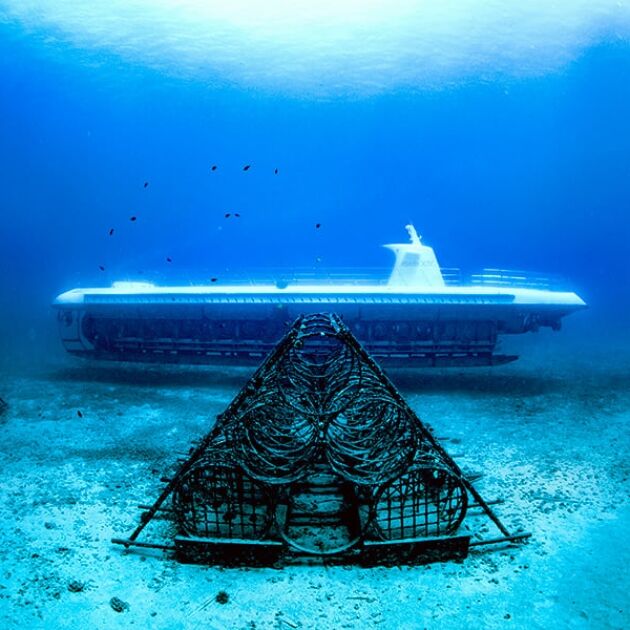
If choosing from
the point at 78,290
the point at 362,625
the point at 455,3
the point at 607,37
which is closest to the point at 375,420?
the point at 362,625

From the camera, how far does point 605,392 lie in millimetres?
10383

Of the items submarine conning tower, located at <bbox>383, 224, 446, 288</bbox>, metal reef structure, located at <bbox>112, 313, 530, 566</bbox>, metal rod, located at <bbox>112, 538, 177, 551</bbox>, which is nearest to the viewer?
metal reef structure, located at <bbox>112, 313, 530, 566</bbox>

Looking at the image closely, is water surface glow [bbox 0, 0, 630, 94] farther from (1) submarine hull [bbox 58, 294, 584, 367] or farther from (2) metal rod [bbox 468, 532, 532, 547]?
(2) metal rod [bbox 468, 532, 532, 547]

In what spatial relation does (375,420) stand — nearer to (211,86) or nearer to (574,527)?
(574,527)

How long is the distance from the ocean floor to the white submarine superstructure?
6.94ft

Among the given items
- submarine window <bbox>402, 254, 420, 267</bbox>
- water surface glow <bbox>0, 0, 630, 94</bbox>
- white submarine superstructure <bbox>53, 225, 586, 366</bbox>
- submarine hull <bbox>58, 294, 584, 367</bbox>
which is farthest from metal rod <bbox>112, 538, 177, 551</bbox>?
water surface glow <bbox>0, 0, 630, 94</bbox>

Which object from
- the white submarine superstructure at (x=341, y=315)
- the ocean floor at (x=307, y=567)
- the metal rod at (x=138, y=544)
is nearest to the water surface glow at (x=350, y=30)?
the white submarine superstructure at (x=341, y=315)

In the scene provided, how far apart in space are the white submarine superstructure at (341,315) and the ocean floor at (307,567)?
2.12 meters

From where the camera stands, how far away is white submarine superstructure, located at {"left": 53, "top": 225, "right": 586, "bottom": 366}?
11211 millimetres

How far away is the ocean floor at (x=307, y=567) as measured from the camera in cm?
339

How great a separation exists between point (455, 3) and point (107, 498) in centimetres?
4465

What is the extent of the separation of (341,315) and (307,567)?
313 inches

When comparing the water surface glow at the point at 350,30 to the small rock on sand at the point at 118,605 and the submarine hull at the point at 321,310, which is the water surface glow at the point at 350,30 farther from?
the small rock on sand at the point at 118,605

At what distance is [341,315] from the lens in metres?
11.4
